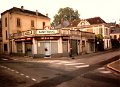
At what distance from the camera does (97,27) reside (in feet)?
175

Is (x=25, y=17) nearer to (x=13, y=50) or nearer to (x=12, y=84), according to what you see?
(x=13, y=50)

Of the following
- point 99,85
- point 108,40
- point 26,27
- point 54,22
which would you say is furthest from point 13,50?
point 54,22

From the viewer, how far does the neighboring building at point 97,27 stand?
174ft

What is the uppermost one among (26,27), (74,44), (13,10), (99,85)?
(13,10)

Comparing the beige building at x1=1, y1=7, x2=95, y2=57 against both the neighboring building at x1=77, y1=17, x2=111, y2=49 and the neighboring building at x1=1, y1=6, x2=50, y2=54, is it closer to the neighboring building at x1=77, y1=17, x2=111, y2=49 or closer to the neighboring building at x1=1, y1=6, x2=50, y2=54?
the neighboring building at x1=1, y1=6, x2=50, y2=54

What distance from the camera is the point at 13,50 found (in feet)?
136

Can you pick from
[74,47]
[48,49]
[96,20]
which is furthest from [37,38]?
[96,20]

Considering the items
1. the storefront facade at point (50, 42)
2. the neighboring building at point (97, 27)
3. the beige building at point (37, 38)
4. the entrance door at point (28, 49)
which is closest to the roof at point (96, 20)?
the neighboring building at point (97, 27)

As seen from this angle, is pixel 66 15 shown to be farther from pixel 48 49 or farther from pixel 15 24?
pixel 48 49

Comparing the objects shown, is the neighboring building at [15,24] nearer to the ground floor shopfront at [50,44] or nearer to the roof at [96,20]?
the ground floor shopfront at [50,44]

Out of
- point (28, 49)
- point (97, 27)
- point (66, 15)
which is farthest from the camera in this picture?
point (66, 15)

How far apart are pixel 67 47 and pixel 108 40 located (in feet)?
78.6

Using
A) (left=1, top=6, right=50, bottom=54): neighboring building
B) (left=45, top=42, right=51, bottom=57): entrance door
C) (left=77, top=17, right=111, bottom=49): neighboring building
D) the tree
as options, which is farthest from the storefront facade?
the tree

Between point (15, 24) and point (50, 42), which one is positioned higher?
point (15, 24)
